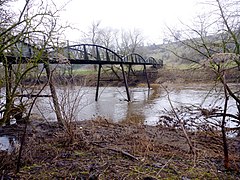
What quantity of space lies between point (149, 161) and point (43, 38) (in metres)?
3.48

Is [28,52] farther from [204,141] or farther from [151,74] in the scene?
[151,74]

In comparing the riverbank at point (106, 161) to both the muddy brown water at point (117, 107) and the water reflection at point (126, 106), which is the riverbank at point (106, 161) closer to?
the muddy brown water at point (117, 107)

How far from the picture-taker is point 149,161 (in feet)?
12.8

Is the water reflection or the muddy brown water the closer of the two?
the muddy brown water

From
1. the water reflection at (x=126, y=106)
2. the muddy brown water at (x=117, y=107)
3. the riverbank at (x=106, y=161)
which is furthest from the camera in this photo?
the water reflection at (x=126, y=106)

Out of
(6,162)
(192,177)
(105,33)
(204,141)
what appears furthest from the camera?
(105,33)

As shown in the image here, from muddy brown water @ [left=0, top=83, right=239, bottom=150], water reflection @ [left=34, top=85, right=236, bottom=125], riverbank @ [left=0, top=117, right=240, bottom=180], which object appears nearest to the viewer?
riverbank @ [left=0, top=117, right=240, bottom=180]

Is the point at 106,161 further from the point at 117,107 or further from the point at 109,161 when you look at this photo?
the point at 117,107

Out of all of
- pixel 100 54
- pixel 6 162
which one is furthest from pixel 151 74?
pixel 6 162

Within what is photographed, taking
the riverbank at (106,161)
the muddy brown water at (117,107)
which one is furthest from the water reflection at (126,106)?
the riverbank at (106,161)

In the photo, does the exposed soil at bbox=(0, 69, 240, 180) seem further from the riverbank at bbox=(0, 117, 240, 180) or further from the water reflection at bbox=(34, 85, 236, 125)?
the water reflection at bbox=(34, 85, 236, 125)

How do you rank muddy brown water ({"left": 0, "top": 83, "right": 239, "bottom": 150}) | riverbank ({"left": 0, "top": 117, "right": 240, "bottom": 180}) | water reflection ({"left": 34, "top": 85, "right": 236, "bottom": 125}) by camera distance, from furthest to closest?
water reflection ({"left": 34, "top": 85, "right": 236, "bottom": 125})
muddy brown water ({"left": 0, "top": 83, "right": 239, "bottom": 150})
riverbank ({"left": 0, "top": 117, "right": 240, "bottom": 180})

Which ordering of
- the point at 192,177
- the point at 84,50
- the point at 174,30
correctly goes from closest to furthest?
the point at 192,177 → the point at 174,30 → the point at 84,50

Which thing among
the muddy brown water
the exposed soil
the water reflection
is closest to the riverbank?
the exposed soil
